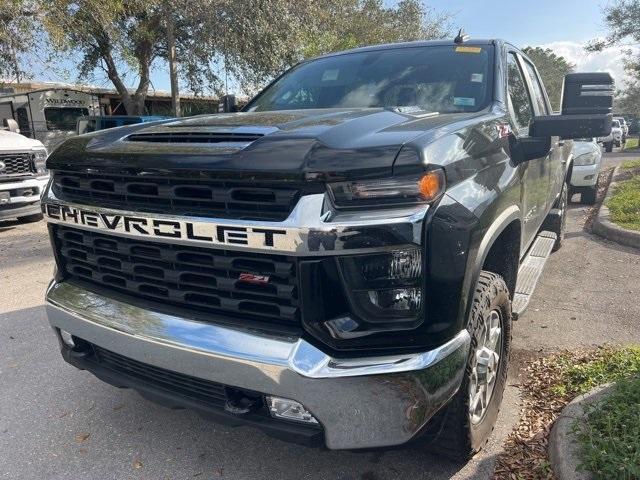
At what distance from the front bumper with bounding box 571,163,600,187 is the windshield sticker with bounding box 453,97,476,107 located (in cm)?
656

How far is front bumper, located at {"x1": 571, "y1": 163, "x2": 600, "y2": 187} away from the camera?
877 centimetres

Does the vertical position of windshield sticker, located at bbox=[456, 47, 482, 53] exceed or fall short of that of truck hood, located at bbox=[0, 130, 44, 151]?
it exceeds it

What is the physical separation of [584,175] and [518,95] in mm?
6278

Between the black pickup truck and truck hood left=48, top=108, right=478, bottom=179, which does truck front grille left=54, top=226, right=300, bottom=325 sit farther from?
truck hood left=48, top=108, right=478, bottom=179

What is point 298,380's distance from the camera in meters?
1.80

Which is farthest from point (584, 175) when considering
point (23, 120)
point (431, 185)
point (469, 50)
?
point (23, 120)

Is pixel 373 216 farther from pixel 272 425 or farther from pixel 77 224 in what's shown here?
pixel 77 224

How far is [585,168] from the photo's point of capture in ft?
28.8

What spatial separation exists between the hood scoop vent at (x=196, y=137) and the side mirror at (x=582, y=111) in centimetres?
152

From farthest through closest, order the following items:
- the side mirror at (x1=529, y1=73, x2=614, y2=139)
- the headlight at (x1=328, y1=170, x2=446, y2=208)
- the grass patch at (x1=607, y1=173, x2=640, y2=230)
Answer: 1. the grass patch at (x1=607, y1=173, x2=640, y2=230)
2. the side mirror at (x1=529, y1=73, x2=614, y2=139)
3. the headlight at (x1=328, y1=170, x2=446, y2=208)

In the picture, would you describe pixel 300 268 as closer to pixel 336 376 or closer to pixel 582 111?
pixel 336 376

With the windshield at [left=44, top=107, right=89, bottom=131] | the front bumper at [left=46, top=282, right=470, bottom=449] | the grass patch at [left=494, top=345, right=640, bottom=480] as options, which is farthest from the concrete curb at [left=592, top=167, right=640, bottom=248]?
the windshield at [left=44, top=107, right=89, bottom=131]

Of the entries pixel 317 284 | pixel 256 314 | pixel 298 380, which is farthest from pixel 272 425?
pixel 317 284

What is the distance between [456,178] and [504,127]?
961mm
